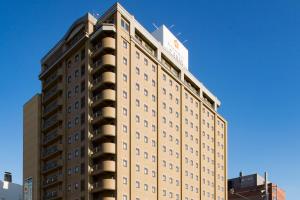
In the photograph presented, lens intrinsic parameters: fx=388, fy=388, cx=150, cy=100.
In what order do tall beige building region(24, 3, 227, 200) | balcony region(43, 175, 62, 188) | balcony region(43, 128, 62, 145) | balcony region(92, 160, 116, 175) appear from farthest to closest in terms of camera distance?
1. balcony region(43, 128, 62, 145)
2. balcony region(43, 175, 62, 188)
3. tall beige building region(24, 3, 227, 200)
4. balcony region(92, 160, 116, 175)

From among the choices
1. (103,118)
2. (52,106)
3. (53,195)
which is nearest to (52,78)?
(52,106)

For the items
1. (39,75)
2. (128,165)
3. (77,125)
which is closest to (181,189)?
(128,165)

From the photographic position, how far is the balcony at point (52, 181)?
77.7m

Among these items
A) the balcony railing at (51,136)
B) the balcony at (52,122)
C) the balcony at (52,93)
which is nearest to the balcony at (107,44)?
the balcony at (52,93)

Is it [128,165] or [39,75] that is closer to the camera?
[128,165]

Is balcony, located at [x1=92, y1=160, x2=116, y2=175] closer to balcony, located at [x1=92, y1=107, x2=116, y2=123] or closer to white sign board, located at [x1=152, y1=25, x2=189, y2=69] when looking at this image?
balcony, located at [x1=92, y1=107, x2=116, y2=123]

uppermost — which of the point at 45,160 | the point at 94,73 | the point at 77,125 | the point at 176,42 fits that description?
the point at 176,42

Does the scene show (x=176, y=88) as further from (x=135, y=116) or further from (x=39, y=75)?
(x=39, y=75)

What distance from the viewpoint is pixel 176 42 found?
97.1 meters

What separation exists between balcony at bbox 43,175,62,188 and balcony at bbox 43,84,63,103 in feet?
57.9

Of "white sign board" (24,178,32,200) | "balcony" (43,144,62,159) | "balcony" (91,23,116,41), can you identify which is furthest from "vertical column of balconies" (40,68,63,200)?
"balcony" (91,23,116,41)

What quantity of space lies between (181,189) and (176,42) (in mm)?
36047

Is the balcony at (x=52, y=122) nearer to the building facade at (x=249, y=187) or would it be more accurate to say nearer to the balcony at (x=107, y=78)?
the balcony at (x=107, y=78)

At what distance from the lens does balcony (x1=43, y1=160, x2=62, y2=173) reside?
258ft
